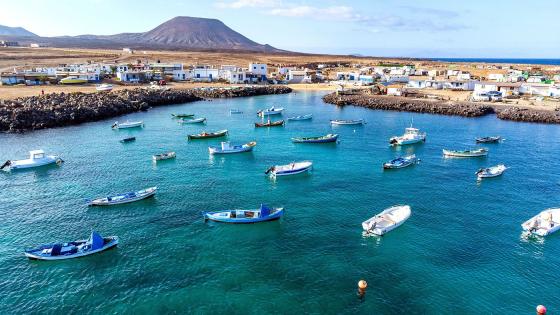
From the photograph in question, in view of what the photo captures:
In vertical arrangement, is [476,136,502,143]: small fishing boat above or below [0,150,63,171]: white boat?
above

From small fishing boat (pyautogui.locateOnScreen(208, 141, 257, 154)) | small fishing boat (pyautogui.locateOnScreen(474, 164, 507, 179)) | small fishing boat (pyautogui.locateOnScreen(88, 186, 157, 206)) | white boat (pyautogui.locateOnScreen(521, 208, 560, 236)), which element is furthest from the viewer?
small fishing boat (pyautogui.locateOnScreen(208, 141, 257, 154))

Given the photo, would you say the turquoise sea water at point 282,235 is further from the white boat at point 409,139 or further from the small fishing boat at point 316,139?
the small fishing boat at point 316,139

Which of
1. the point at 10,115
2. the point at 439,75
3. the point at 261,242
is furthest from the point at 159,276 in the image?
the point at 439,75

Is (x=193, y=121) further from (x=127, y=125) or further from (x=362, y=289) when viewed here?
(x=362, y=289)

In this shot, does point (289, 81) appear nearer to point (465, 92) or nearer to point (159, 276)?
point (465, 92)

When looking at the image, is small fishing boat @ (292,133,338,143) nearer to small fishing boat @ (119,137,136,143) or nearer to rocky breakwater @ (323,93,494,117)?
small fishing boat @ (119,137,136,143)

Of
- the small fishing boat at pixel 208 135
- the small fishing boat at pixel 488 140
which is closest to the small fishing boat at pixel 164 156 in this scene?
the small fishing boat at pixel 208 135

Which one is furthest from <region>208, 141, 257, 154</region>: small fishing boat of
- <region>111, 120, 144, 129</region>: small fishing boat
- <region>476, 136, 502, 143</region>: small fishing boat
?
<region>476, 136, 502, 143</region>: small fishing boat
